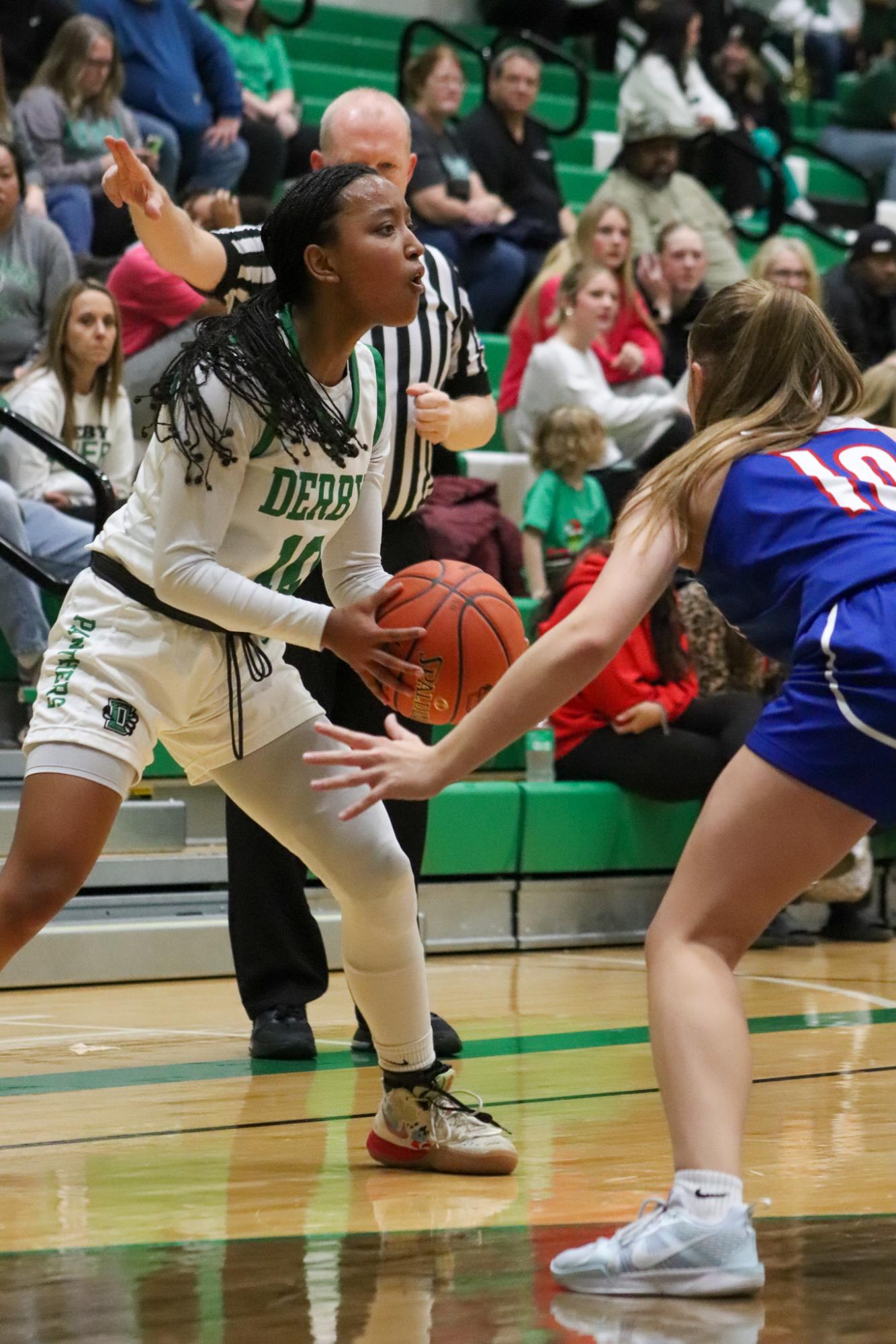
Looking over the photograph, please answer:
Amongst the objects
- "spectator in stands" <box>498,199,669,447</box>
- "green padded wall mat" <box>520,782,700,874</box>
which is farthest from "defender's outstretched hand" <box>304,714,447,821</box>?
"spectator in stands" <box>498,199,669,447</box>

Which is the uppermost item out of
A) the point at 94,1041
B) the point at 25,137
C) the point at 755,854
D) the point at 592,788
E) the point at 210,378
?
the point at 210,378

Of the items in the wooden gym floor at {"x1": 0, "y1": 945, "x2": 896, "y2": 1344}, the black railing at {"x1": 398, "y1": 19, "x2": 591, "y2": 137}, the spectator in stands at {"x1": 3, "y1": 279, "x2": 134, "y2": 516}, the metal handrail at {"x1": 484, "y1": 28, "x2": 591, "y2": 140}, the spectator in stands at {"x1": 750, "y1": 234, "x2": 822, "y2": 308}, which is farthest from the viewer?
the metal handrail at {"x1": 484, "y1": 28, "x2": 591, "y2": 140}

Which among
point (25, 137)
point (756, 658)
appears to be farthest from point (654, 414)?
point (25, 137)

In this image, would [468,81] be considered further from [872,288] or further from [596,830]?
[596,830]

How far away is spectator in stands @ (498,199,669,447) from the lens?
823 cm

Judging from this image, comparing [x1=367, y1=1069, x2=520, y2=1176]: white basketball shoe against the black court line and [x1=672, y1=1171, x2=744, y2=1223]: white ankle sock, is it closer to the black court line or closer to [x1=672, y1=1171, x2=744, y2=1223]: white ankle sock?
the black court line

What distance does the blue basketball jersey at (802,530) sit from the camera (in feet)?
8.16

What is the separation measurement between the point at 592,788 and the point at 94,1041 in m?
2.44

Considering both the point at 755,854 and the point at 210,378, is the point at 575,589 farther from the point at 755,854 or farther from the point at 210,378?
the point at 755,854

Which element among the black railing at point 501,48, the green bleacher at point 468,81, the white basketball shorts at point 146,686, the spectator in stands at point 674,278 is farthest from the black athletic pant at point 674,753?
the green bleacher at point 468,81

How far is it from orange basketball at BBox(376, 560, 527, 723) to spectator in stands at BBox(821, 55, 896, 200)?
10.2 meters

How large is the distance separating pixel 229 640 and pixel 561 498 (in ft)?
14.3

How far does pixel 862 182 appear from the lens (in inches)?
484

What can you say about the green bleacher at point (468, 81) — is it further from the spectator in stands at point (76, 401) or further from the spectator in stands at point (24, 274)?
the spectator in stands at point (76, 401)
